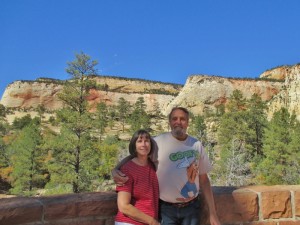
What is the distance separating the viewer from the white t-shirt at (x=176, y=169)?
2467 mm

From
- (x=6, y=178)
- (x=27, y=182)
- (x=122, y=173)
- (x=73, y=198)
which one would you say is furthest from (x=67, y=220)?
(x=6, y=178)

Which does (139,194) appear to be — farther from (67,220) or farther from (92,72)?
(92,72)

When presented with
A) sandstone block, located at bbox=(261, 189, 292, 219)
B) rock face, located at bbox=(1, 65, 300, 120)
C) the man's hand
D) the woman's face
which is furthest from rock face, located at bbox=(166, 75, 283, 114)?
the man's hand

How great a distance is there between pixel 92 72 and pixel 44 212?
2206 cm

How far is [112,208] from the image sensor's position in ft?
8.45

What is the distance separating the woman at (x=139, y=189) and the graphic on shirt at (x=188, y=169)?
0.66ft

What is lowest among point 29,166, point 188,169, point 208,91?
point 29,166

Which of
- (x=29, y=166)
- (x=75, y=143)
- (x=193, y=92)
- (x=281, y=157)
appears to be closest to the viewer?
(x=75, y=143)

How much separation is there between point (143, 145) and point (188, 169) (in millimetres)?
403

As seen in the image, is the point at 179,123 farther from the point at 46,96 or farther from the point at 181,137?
the point at 46,96

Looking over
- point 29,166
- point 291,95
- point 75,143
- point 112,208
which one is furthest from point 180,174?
point 291,95

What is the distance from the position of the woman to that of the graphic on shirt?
20cm

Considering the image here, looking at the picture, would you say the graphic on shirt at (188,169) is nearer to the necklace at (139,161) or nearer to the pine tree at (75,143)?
the necklace at (139,161)

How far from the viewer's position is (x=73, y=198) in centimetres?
250
